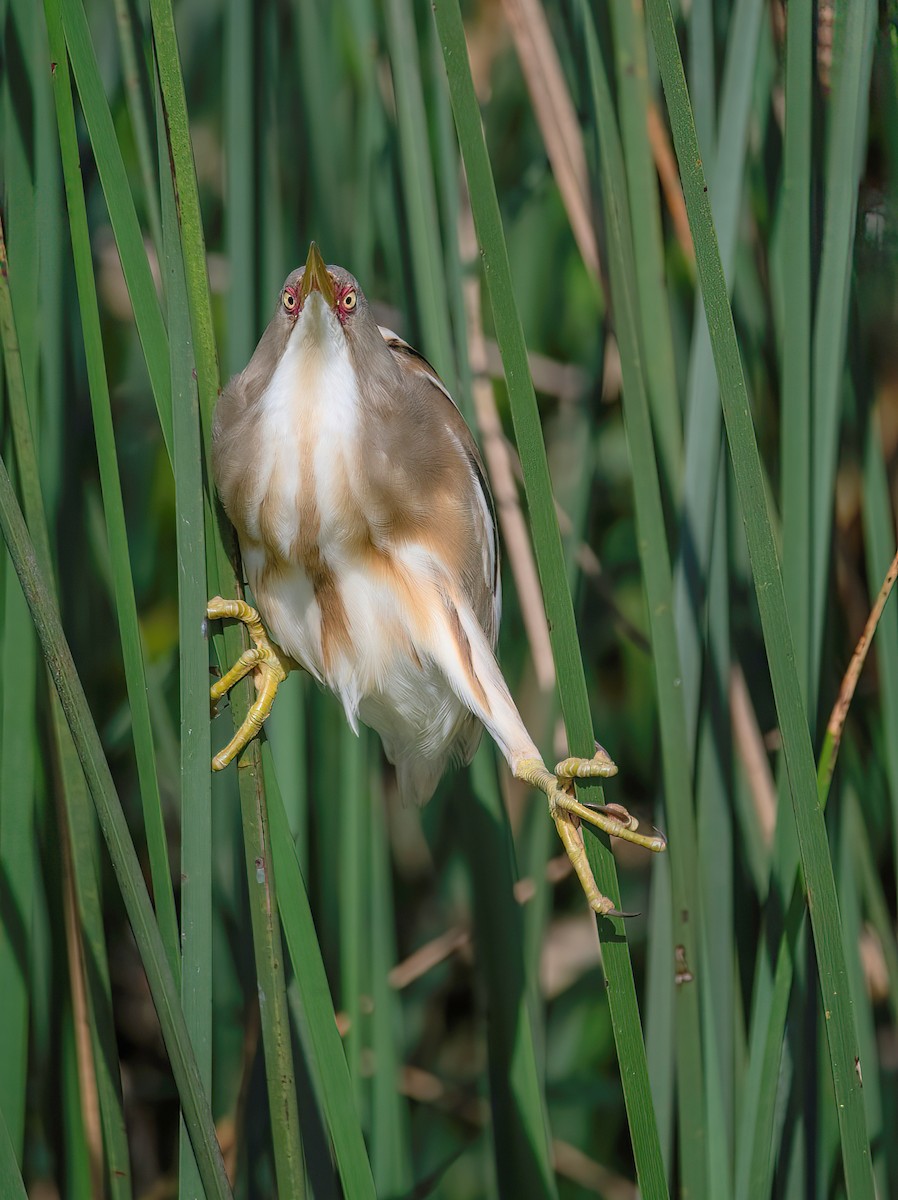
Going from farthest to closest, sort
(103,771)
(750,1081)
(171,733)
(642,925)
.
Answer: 1. (642,925)
2. (171,733)
3. (750,1081)
4. (103,771)

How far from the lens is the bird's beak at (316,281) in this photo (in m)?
0.89

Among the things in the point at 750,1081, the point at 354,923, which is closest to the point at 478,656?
the point at 354,923

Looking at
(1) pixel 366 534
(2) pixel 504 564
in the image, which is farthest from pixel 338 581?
(2) pixel 504 564

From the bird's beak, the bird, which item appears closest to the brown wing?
the bird

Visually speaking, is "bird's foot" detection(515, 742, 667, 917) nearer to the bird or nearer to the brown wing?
the bird

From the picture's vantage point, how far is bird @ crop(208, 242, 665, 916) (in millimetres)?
957

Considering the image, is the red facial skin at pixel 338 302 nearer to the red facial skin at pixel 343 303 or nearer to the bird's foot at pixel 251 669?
the red facial skin at pixel 343 303

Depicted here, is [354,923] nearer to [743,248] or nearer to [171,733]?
[171,733]

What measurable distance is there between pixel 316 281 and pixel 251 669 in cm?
33

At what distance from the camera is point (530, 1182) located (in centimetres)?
106

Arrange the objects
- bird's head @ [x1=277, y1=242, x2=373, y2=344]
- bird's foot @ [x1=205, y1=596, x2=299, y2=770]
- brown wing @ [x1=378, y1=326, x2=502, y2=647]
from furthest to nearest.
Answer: brown wing @ [x1=378, y1=326, x2=502, y2=647] → bird's head @ [x1=277, y1=242, x2=373, y2=344] → bird's foot @ [x1=205, y1=596, x2=299, y2=770]

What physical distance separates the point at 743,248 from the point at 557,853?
2.49 feet

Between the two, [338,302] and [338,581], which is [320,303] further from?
[338,581]

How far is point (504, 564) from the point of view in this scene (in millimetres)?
1483
